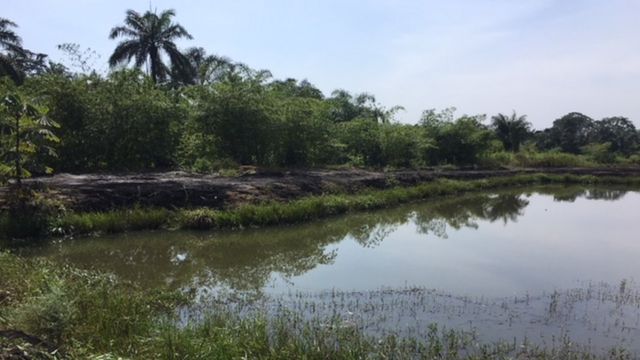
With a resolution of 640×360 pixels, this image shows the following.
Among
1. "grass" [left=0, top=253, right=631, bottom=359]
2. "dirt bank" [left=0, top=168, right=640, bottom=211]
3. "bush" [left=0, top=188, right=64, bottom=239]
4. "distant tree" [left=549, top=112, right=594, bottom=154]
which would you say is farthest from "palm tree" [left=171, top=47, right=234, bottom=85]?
"distant tree" [left=549, top=112, right=594, bottom=154]

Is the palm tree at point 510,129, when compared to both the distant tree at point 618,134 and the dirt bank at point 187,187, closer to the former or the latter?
the distant tree at point 618,134

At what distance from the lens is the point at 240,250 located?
12000mm

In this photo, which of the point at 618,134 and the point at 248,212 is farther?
the point at 618,134

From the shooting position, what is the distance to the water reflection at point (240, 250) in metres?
9.95

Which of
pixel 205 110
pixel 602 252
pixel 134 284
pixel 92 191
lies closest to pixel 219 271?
pixel 134 284

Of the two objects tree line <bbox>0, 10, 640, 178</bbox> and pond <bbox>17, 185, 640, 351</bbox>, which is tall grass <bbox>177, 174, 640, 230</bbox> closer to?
pond <bbox>17, 185, 640, 351</bbox>

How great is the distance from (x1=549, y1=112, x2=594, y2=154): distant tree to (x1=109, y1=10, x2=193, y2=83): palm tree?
133ft

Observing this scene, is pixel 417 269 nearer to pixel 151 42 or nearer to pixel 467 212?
pixel 467 212

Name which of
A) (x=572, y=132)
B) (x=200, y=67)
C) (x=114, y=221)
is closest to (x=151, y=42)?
(x=200, y=67)

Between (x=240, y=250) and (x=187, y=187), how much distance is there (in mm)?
4184

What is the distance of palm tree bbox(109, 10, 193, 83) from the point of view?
35.0 meters

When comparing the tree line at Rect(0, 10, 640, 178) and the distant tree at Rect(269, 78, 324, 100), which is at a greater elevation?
the distant tree at Rect(269, 78, 324, 100)

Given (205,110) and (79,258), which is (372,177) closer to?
(205,110)

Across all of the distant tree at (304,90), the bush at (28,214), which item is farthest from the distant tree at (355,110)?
the bush at (28,214)
